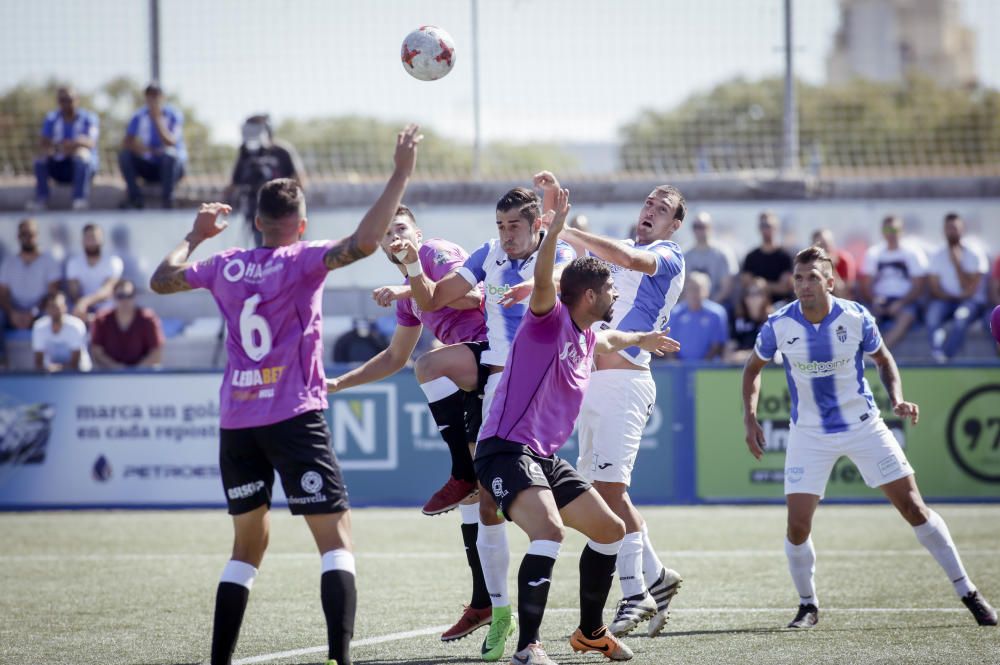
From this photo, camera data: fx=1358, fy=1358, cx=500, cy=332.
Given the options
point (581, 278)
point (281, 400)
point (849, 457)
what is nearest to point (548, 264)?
point (581, 278)

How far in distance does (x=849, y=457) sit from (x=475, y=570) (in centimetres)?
235

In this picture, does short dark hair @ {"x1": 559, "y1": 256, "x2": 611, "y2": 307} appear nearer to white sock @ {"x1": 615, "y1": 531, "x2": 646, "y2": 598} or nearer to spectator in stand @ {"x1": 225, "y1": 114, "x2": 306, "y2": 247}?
white sock @ {"x1": 615, "y1": 531, "x2": 646, "y2": 598}

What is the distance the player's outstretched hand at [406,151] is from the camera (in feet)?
19.2

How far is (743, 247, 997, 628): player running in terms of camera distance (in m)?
8.05

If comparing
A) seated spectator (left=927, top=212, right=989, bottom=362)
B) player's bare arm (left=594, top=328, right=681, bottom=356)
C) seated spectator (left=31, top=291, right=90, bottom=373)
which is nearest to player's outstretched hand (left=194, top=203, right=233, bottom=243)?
player's bare arm (left=594, top=328, right=681, bottom=356)

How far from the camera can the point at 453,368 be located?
7559 mm

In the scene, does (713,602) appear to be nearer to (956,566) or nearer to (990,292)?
(956,566)

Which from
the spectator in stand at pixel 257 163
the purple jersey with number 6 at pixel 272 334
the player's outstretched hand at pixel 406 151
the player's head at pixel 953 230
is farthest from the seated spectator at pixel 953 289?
the purple jersey with number 6 at pixel 272 334

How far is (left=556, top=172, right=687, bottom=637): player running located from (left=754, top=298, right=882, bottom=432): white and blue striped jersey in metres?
0.90

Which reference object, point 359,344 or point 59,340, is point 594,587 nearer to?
point 359,344

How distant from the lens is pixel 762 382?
14195mm

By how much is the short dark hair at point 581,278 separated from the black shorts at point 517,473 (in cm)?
75

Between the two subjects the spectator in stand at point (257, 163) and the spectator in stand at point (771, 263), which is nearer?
the spectator in stand at point (771, 263)

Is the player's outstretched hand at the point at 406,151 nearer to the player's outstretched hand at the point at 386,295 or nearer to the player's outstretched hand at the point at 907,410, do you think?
the player's outstretched hand at the point at 386,295
